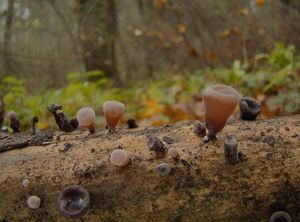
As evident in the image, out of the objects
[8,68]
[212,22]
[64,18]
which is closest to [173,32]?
[212,22]

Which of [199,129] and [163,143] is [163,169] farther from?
[199,129]

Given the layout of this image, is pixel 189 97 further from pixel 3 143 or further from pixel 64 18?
pixel 3 143

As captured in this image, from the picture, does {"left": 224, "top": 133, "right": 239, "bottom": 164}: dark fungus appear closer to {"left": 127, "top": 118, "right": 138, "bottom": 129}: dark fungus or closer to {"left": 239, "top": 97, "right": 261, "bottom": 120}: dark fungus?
{"left": 239, "top": 97, "right": 261, "bottom": 120}: dark fungus

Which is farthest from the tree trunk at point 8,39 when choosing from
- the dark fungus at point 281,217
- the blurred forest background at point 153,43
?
the dark fungus at point 281,217

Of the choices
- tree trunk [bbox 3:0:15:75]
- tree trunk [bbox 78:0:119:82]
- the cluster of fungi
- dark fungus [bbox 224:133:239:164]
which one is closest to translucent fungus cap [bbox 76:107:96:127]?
the cluster of fungi

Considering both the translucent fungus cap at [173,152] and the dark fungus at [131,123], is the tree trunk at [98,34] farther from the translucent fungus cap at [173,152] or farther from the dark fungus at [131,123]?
the translucent fungus cap at [173,152]
